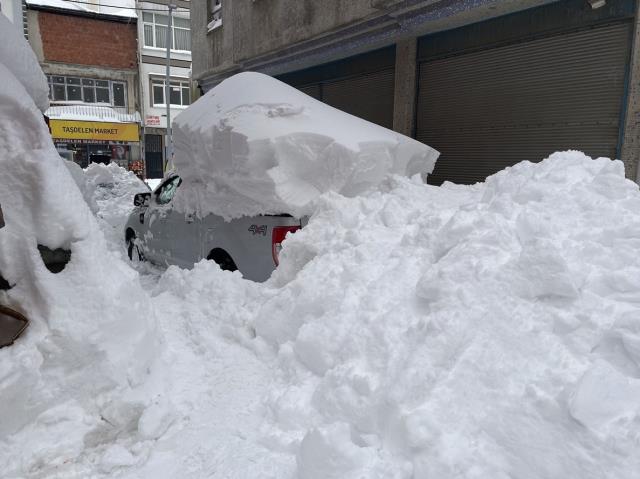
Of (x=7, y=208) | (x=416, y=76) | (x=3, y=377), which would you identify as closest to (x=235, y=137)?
(x=7, y=208)

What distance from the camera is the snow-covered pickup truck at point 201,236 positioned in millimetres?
4598

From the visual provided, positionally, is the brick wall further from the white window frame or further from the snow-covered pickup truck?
the snow-covered pickup truck

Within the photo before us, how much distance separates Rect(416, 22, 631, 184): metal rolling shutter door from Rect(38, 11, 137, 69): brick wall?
27.2 meters

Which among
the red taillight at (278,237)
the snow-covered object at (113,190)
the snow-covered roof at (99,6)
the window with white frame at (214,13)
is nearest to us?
the red taillight at (278,237)

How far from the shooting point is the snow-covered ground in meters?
2.07

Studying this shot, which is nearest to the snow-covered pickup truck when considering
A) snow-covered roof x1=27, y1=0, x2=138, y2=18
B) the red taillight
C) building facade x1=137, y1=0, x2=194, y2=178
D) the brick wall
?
the red taillight

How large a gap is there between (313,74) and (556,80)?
22.5 ft

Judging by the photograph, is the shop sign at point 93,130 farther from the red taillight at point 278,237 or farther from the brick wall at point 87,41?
the red taillight at point 278,237

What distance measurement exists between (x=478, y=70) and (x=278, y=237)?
585 cm

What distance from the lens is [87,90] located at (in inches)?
1188

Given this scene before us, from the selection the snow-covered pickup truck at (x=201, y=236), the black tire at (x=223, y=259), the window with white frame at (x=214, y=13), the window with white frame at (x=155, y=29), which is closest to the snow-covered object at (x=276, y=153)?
the snow-covered pickup truck at (x=201, y=236)

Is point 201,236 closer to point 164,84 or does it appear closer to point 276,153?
point 276,153

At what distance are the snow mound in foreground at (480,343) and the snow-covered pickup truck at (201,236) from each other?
90 cm

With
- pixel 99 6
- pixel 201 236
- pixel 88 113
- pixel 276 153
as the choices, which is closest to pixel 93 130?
Result: pixel 88 113
